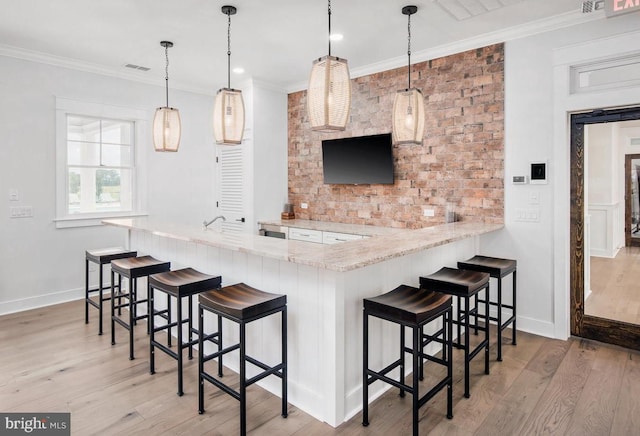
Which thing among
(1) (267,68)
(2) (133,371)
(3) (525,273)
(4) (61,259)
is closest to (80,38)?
(1) (267,68)

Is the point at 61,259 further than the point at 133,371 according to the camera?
Yes

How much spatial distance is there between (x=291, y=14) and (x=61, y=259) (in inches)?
148

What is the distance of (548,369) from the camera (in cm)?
293

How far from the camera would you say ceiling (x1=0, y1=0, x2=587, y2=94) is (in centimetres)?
321

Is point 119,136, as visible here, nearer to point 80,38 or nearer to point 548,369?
point 80,38

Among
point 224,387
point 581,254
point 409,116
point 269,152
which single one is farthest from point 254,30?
point 581,254

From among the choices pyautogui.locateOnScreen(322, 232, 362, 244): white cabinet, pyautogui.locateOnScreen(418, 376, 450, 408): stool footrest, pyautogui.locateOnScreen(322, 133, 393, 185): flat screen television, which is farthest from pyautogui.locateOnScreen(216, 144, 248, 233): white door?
pyautogui.locateOnScreen(418, 376, 450, 408): stool footrest

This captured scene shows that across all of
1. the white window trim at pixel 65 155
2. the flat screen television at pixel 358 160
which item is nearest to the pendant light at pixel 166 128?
the white window trim at pixel 65 155

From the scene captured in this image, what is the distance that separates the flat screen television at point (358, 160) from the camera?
15.4 feet

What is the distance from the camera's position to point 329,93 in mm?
2357

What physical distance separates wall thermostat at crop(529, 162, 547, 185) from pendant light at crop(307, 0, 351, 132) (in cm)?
212

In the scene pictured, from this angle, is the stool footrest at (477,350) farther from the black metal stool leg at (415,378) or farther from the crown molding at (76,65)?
the crown molding at (76,65)

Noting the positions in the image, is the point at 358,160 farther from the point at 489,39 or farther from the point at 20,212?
the point at 20,212

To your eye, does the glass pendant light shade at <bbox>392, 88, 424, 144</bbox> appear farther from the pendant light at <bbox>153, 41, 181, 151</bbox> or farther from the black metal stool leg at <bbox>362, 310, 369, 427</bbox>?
the pendant light at <bbox>153, 41, 181, 151</bbox>
